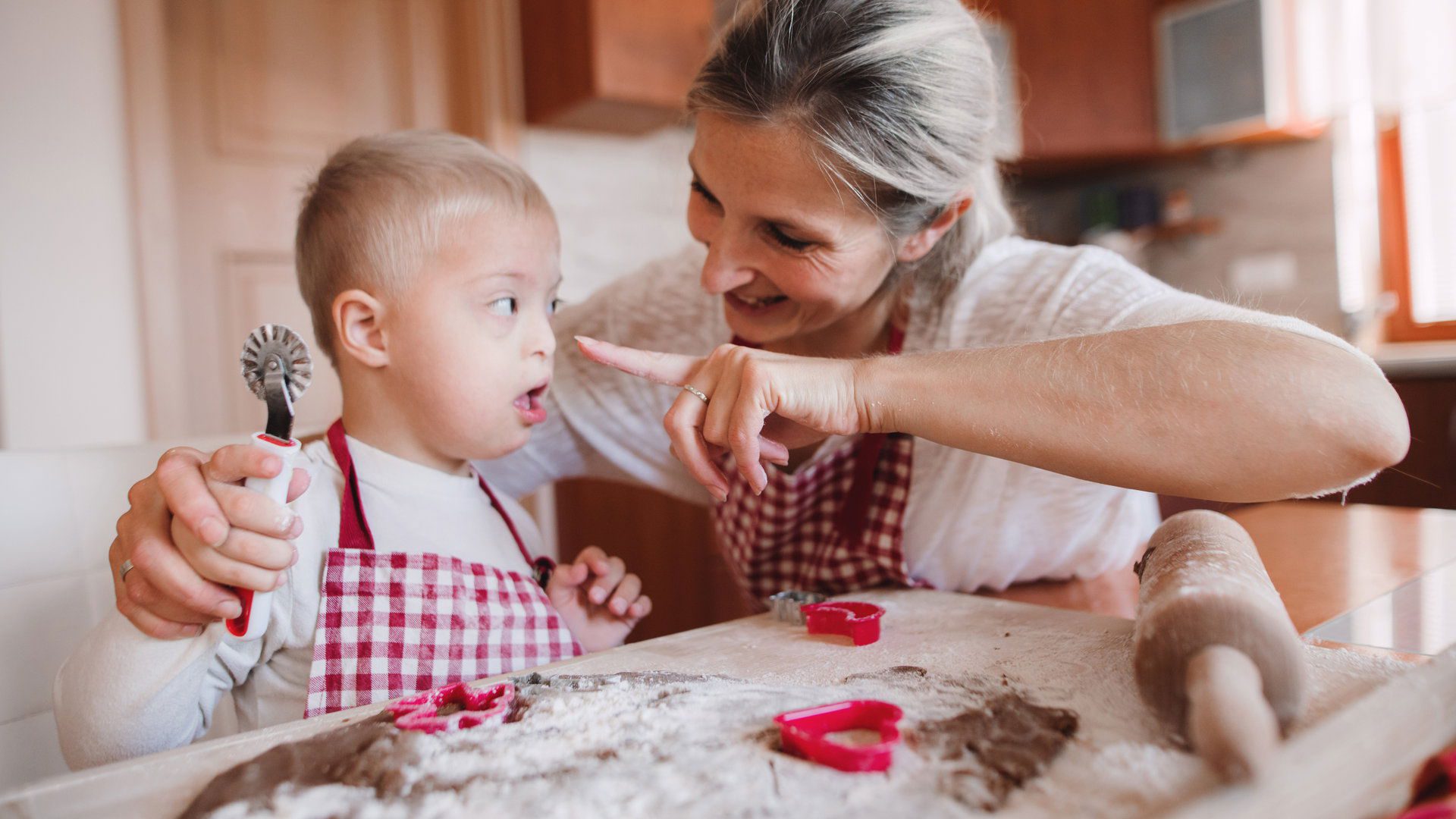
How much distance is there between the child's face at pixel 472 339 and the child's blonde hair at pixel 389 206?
0.02m

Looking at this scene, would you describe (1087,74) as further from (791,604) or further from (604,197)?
(791,604)

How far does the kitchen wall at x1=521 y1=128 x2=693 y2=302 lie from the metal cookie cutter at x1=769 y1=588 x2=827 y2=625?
1839 mm

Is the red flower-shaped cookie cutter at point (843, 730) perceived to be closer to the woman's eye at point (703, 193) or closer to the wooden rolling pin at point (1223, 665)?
the wooden rolling pin at point (1223, 665)

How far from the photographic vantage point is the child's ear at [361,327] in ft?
2.94

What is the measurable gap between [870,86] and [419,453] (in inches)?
22.6

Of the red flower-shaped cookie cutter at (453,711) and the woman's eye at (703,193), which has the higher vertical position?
the woman's eye at (703,193)

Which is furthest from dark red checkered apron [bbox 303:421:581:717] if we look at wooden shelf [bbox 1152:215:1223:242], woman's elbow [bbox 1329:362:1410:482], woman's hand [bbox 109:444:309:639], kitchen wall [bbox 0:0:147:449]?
wooden shelf [bbox 1152:215:1223:242]

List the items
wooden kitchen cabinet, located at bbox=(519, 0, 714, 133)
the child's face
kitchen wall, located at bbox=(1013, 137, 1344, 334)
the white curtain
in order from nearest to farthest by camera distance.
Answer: the child's face → wooden kitchen cabinet, located at bbox=(519, 0, 714, 133) → the white curtain → kitchen wall, located at bbox=(1013, 137, 1344, 334)

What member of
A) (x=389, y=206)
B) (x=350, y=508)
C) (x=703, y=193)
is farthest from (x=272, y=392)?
(x=703, y=193)

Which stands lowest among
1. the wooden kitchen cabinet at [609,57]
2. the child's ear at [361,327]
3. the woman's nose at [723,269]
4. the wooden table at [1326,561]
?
the wooden table at [1326,561]

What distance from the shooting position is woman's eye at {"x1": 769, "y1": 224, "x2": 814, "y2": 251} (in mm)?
966

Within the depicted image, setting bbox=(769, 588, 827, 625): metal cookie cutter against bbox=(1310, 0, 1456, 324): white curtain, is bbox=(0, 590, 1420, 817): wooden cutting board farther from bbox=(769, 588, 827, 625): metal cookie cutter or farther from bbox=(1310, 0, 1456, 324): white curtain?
bbox=(1310, 0, 1456, 324): white curtain

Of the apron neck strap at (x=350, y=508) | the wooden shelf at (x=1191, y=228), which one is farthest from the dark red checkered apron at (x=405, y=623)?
the wooden shelf at (x=1191, y=228)

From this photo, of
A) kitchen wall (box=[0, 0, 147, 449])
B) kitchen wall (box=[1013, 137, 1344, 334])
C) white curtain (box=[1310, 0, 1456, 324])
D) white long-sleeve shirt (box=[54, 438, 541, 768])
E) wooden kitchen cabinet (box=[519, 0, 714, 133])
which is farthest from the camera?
kitchen wall (box=[1013, 137, 1344, 334])
